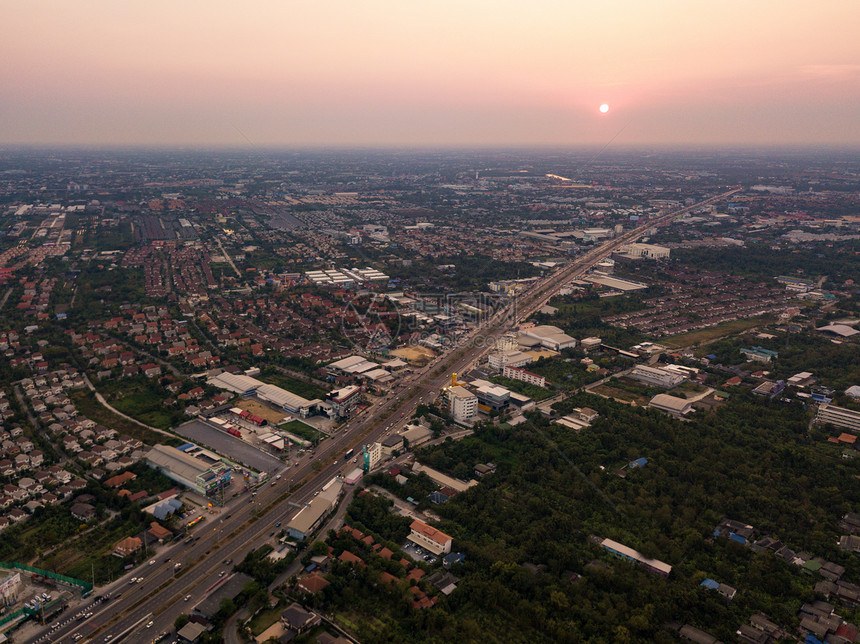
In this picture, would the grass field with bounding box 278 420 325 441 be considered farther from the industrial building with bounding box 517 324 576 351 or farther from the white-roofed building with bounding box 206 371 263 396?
the industrial building with bounding box 517 324 576 351

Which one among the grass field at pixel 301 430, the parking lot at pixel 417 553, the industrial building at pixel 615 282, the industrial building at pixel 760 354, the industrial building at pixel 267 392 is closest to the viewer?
the parking lot at pixel 417 553

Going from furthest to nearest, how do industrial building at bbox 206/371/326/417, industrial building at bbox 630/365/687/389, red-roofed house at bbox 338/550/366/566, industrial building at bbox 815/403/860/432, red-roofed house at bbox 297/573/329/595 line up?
industrial building at bbox 630/365/687/389 < industrial building at bbox 206/371/326/417 < industrial building at bbox 815/403/860/432 < red-roofed house at bbox 338/550/366/566 < red-roofed house at bbox 297/573/329/595

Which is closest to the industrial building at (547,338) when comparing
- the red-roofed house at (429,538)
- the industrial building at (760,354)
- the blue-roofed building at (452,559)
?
the industrial building at (760,354)

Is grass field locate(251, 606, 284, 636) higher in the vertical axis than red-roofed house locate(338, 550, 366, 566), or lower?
lower

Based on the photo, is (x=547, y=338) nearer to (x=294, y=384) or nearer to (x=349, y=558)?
(x=294, y=384)

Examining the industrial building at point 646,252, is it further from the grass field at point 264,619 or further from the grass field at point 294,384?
the grass field at point 264,619

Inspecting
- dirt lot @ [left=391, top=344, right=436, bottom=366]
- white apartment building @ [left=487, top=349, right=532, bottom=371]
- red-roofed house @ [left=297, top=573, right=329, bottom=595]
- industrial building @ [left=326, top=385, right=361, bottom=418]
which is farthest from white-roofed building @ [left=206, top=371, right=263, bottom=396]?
red-roofed house @ [left=297, top=573, right=329, bottom=595]
